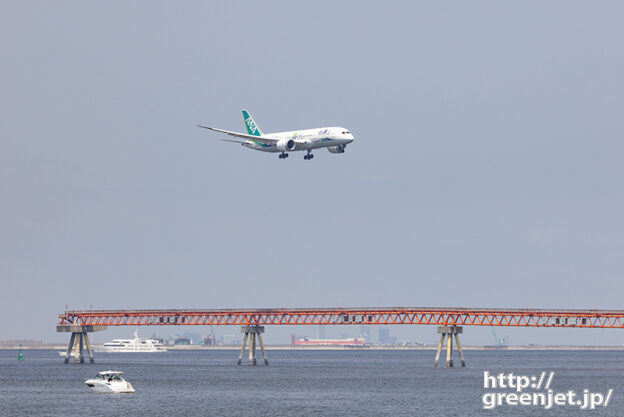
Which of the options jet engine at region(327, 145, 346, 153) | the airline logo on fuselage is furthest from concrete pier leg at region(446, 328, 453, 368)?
the airline logo on fuselage

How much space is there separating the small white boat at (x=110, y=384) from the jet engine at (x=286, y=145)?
42317 mm

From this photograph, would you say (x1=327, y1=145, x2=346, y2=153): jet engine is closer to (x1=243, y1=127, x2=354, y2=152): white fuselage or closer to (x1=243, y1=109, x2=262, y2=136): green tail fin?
(x1=243, y1=127, x2=354, y2=152): white fuselage

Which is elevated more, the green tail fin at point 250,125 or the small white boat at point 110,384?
the green tail fin at point 250,125

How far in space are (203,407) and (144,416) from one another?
376 inches

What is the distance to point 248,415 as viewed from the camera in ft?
356

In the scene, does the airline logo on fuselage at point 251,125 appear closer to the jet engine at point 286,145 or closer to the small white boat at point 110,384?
the jet engine at point 286,145

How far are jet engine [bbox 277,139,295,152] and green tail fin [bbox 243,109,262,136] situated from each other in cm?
3365

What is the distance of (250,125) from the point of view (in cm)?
19675

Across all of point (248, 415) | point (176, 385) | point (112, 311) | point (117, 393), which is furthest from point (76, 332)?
point (248, 415)

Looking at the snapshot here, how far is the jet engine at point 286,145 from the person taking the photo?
15875cm

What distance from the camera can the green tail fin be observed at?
639 ft

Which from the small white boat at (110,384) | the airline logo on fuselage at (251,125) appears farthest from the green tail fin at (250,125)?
the small white boat at (110,384)

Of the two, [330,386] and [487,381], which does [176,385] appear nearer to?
[330,386]

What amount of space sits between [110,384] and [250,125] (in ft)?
243
